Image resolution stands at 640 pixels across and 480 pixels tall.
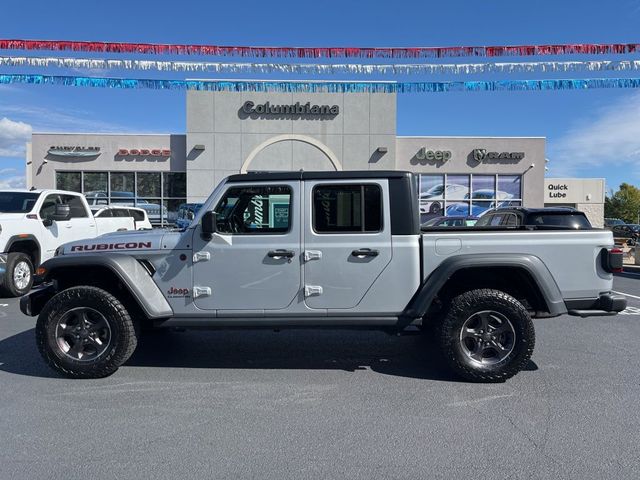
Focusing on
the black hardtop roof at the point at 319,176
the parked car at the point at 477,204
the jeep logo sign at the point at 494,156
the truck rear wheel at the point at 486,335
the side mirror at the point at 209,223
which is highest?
the jeep logo sign at the point at 494,156

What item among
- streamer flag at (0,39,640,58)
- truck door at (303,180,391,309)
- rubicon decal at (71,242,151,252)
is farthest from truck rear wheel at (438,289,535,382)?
streamer flag at (0,39,640,58)

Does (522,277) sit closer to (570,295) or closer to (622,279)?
(570,295)

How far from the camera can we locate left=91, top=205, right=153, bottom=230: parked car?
1317 cm

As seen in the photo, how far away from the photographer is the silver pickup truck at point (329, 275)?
4.56 m

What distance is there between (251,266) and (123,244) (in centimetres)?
125

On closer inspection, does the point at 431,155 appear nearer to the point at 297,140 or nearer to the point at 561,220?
the point at 297,140

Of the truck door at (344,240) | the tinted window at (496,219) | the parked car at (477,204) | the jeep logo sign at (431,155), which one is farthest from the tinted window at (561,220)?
the parked car at (477,204)

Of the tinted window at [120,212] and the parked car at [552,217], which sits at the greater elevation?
the tinted window at [120,212]

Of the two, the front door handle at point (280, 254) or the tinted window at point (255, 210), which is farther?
the tinted window at point (255, 210)

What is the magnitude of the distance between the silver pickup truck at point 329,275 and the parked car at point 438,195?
22402 millimetres

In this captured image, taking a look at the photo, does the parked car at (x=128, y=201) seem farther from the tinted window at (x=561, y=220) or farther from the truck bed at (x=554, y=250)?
the truck bed at (x=554, y=250)

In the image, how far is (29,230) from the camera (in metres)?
8.85

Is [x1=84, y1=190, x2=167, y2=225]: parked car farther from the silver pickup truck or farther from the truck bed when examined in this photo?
the truck bed

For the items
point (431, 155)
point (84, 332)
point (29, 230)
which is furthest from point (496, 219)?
point (431, 155)
